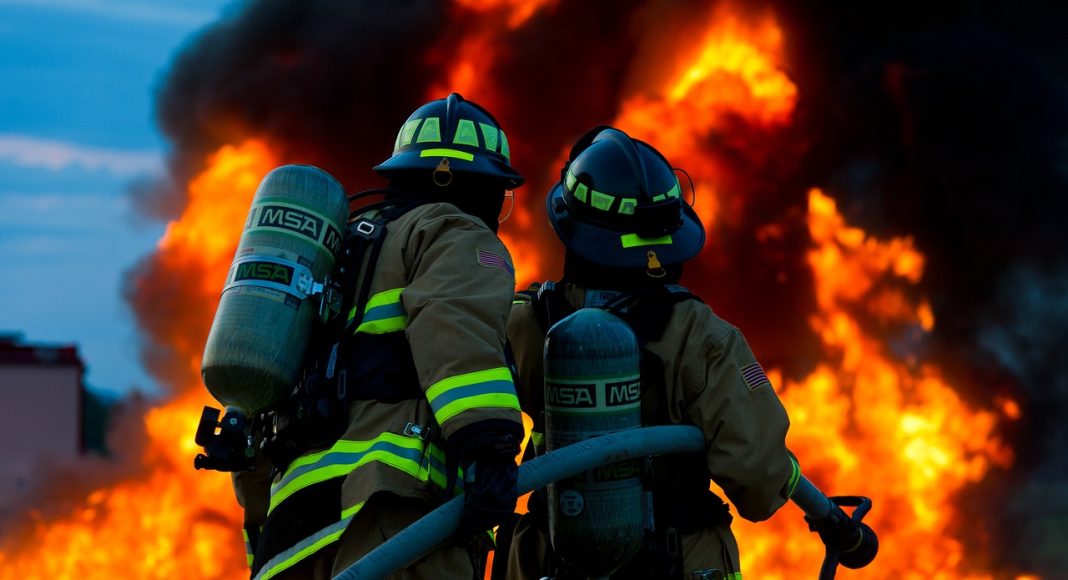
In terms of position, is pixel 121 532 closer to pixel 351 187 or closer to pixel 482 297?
pixel 351 187

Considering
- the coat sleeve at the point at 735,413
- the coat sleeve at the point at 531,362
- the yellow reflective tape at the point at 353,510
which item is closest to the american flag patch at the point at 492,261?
the coat sleeve at the point at 531,362

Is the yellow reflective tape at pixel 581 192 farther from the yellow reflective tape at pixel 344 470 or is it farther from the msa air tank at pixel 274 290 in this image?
the yellow reflective tape at pixel 344 470

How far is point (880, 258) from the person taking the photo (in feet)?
43.8

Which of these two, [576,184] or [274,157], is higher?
[274,157]

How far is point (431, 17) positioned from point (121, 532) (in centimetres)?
659

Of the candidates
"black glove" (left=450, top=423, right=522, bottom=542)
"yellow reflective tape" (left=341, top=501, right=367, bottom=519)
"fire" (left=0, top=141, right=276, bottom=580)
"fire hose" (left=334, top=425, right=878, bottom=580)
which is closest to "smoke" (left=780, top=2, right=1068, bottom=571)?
"fire" (left=0, top=141, right=276, bottom=580)

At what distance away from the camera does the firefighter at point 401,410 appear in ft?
12.2

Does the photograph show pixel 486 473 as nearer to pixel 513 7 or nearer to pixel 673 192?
pixel 673 192

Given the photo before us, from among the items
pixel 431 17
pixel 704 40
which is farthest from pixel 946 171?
pixel 431 17

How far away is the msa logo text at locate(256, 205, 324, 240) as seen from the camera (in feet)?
13.1

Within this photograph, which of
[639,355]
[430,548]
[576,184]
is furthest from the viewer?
[576,184]

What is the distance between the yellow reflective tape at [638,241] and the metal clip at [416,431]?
45.2 inches

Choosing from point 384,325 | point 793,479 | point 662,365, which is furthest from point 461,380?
point 793,479

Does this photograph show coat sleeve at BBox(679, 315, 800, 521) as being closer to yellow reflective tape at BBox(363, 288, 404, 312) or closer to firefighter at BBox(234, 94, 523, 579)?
firefighter at BBox(234, 94, 523, 579)
